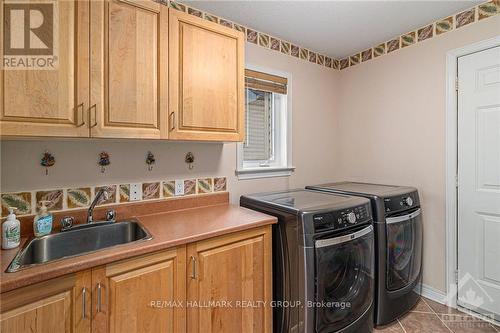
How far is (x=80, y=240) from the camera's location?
1.42m

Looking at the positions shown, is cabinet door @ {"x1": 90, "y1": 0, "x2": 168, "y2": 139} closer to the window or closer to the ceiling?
the ceiling

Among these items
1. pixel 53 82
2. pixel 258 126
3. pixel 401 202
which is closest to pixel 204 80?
pixel 53 82

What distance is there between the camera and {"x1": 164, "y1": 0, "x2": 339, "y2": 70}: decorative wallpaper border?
6.20 ft

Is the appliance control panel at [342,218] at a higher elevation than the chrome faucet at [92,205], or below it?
below

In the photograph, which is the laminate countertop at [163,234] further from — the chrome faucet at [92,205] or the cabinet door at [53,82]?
the cabinet door at [53,82]

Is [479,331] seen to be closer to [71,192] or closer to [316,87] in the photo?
[316,87]

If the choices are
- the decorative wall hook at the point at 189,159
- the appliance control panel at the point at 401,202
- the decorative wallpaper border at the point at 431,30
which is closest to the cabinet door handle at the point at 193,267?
the decorative wall hook at the point at 189,159

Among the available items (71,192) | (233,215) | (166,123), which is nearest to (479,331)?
(233,215)

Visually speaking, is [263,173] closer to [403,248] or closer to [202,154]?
[202,154]

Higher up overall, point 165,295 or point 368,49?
point 368,49

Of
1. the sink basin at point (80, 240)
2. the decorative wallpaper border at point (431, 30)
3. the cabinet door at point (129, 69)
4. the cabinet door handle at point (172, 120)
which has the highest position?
the decorative wallpaper border at point (431, 30)

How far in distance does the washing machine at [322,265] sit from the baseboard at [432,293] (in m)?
0.88

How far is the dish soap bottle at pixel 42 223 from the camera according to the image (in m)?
1.29

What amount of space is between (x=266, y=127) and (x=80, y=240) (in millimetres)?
1723
